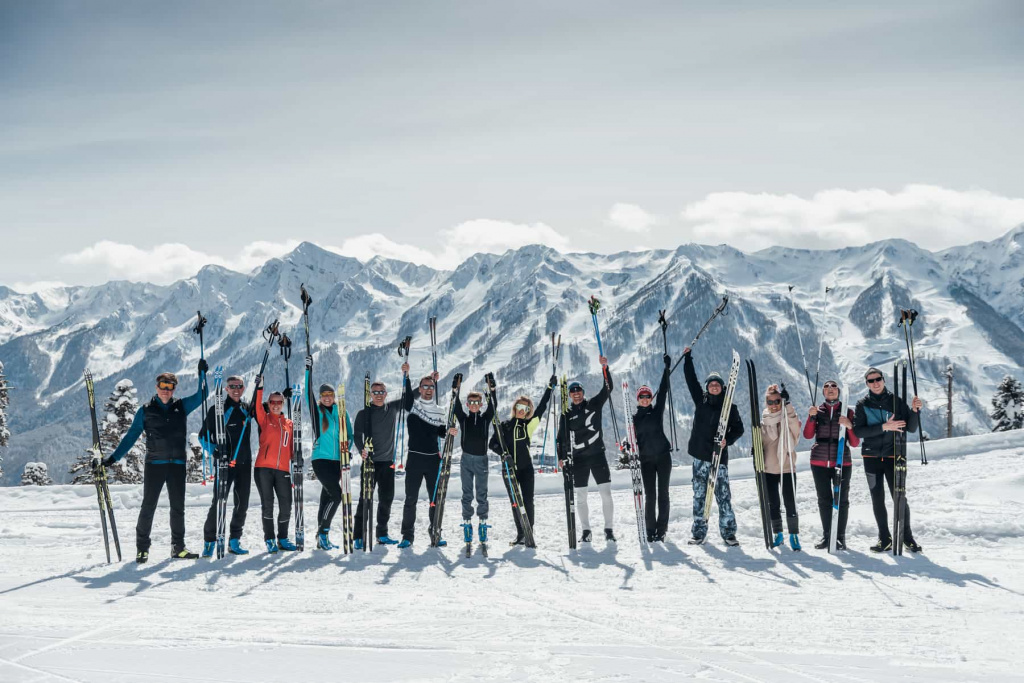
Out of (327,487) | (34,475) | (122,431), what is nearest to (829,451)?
(327,487)

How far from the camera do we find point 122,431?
3303cm

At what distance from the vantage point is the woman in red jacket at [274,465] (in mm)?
9883

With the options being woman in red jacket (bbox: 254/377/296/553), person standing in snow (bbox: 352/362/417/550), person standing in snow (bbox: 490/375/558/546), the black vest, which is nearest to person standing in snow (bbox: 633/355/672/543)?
person standing in snow (bbox: 490/375/558/546)

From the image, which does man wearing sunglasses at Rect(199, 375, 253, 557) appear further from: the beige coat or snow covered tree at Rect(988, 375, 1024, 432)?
snow covered tree at Rect(988, 375, 1024, 432)

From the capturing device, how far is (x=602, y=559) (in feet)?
31.7

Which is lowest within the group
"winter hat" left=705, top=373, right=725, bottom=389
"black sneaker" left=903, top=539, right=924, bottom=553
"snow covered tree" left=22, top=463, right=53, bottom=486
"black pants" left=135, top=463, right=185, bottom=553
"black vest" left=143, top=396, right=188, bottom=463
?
"black sneaker" left=903, top=539, right=924, bottom=553

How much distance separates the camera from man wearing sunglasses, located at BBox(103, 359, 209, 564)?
955 centimetres

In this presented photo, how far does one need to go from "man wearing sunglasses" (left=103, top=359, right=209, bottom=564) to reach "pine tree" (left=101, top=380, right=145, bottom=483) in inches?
924

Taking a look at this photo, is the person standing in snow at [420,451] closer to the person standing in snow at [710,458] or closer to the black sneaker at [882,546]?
the person standing in snow at [710,458]

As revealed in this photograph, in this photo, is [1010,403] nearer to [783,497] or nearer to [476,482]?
[783,497]

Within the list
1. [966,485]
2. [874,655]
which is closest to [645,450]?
[874,655]

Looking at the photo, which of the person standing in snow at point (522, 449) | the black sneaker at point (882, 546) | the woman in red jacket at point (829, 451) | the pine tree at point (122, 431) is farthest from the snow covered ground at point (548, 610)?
the pine tree at point (122, 431)

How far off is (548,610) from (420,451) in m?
3.56

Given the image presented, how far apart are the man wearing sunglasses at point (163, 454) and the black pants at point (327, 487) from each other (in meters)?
1.66
